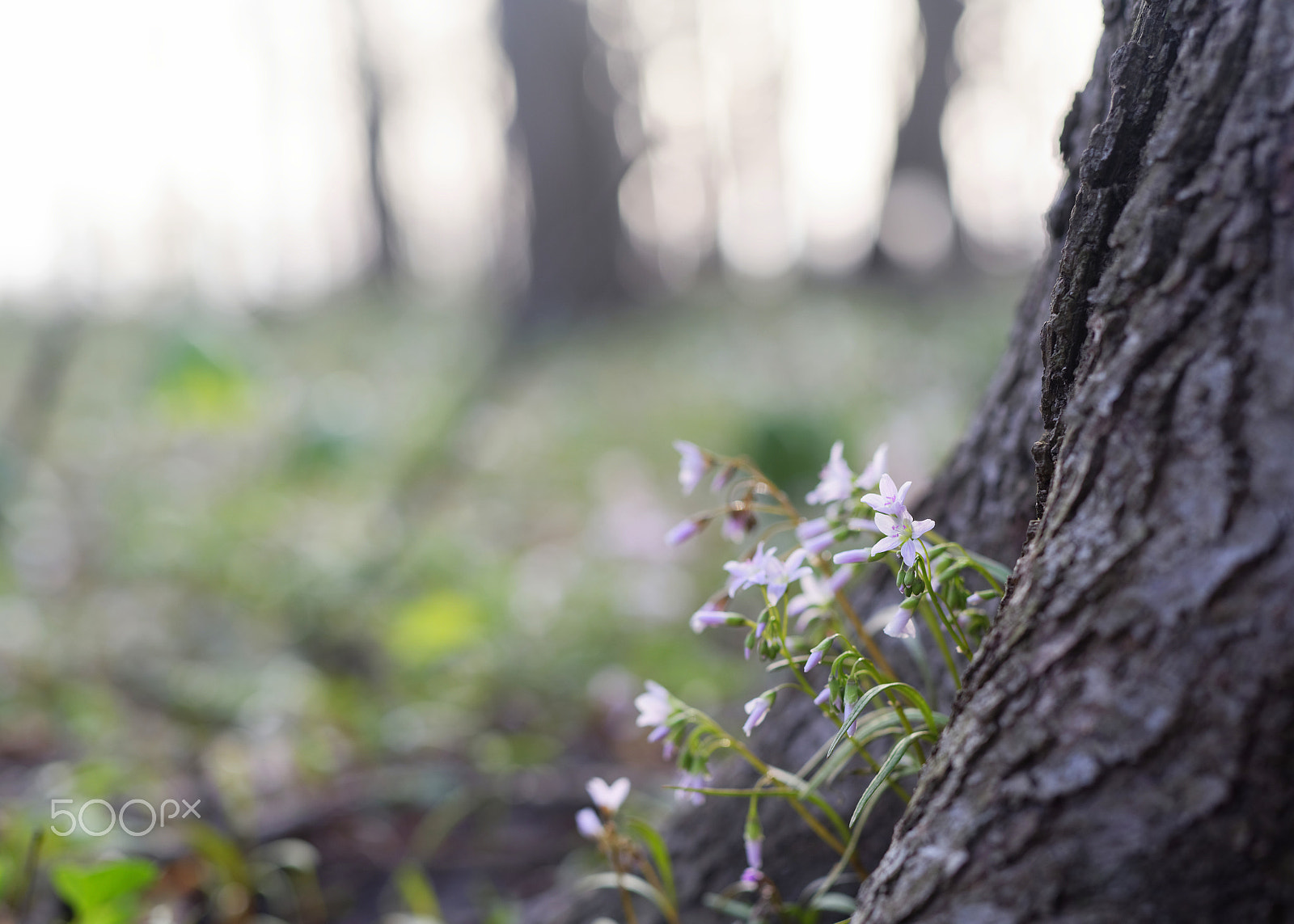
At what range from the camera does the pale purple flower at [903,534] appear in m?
0.89

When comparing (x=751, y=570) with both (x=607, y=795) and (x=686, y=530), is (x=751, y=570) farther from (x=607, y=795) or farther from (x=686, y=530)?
(x=607, y=795)

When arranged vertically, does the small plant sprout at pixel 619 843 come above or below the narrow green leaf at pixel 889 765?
below

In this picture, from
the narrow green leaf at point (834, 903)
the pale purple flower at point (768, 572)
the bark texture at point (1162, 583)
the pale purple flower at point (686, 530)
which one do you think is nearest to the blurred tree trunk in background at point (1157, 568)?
the bark texture at point (1162, 583)

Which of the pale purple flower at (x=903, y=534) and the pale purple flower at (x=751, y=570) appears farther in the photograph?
the pale purple flower at (x=751, y=570)

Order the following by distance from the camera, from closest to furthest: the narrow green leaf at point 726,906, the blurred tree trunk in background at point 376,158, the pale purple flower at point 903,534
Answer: the pale purple flower at point 903,534 → the narrow green leaf at point 726,906 → the blurred tree trunk in background at point 376,158

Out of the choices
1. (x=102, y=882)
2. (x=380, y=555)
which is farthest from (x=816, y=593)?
(x=380, y=555)

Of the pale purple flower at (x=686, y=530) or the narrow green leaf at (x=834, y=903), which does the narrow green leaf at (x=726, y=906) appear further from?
the pale purple flower at (x=686, y=530)

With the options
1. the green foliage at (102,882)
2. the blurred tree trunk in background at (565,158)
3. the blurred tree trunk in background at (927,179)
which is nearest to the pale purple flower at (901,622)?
the green foliage at (102,882)

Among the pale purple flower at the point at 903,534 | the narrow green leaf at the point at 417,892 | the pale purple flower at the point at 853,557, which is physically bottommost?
the narrow green leaf at the point at 417,892

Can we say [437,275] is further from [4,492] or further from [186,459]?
[4,492]

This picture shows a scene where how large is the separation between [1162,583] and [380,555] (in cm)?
429

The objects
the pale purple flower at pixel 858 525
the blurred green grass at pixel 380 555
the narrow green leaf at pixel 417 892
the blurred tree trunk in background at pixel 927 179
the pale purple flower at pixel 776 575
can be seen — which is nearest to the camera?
the pale purple flower at pixel 776 575

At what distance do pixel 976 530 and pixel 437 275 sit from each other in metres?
17.5

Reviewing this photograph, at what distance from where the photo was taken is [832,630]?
1.40m
